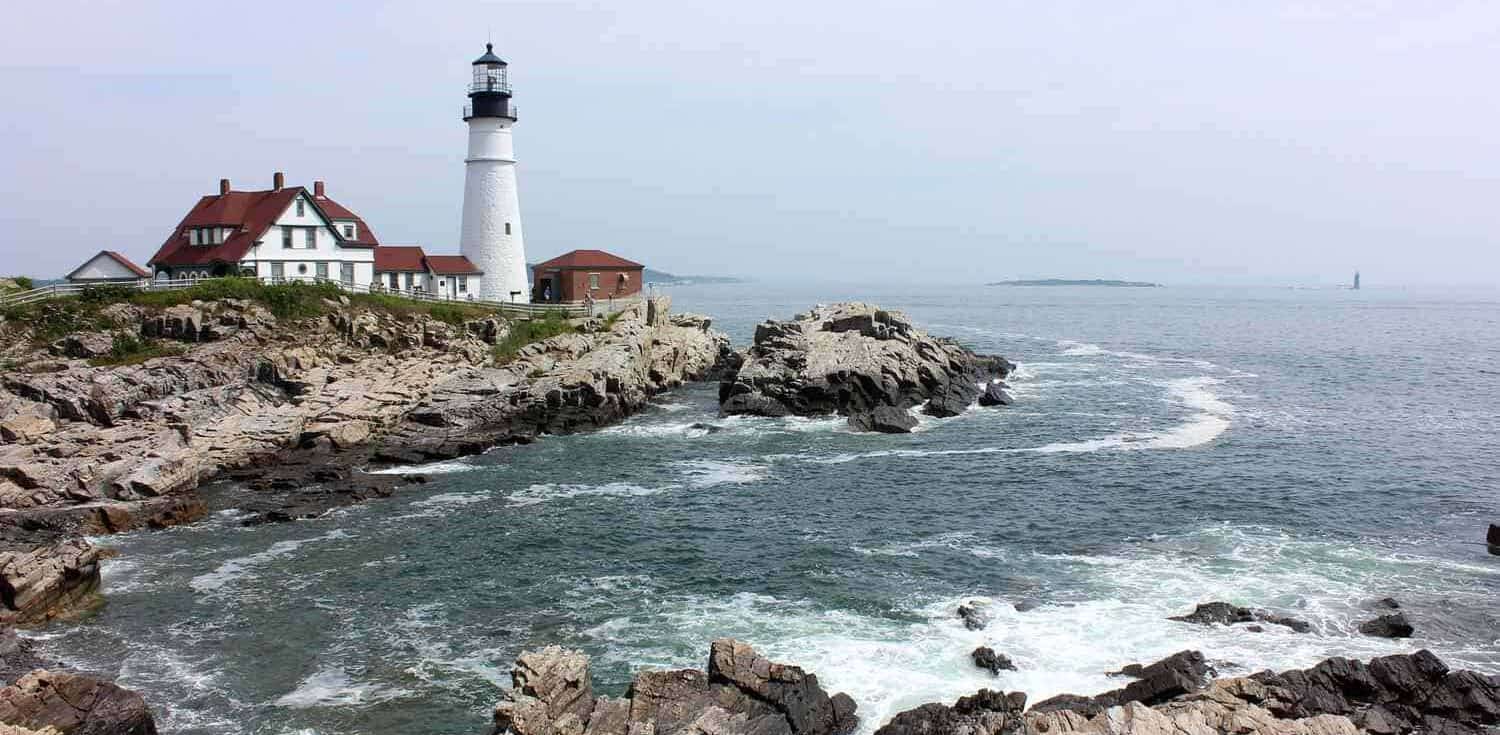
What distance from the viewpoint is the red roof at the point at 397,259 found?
62925 millimetres

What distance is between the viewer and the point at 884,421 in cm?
4853

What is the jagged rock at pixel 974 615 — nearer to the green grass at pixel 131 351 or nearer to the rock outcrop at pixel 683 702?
the rock outcrop at pixel 683 702

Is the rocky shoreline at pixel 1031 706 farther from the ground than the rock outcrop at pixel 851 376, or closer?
closer

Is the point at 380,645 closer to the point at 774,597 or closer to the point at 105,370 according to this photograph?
the point at 774,597

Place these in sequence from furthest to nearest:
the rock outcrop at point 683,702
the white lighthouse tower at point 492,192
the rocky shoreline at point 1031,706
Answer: the white lighthouse tower at point 492,192
the rock outcrop at point 683,702
the rocky shoreline at point 1031,706

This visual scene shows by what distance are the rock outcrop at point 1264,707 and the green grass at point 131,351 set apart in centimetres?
3814

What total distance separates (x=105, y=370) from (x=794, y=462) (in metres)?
27.6

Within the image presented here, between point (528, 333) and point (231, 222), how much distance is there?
56.6 ft

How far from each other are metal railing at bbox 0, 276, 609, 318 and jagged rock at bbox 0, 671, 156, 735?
33.4 meters

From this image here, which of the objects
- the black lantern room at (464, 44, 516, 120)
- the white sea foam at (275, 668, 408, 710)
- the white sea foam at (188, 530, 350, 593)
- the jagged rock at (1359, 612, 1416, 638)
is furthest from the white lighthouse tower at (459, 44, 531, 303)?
the jagged rock at (1359, 612, 1416, 638)

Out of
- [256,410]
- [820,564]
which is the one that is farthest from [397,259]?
[820,564]

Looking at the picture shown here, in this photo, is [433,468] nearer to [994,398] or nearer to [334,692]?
[334,692]

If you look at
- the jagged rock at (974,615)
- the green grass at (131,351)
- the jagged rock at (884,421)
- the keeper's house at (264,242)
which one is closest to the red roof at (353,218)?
the keeper's house at (264,242)

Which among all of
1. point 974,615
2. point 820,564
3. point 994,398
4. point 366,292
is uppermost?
point 366,292
